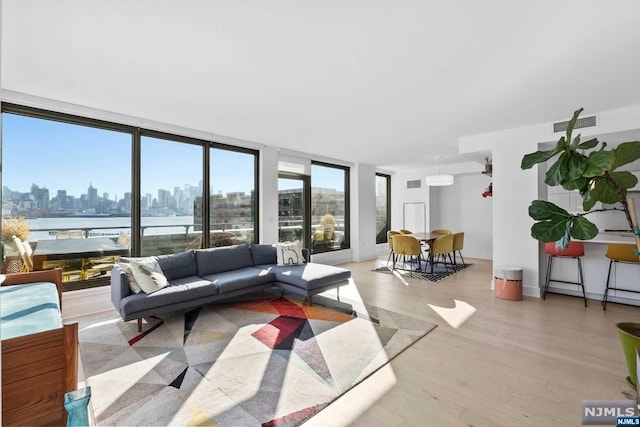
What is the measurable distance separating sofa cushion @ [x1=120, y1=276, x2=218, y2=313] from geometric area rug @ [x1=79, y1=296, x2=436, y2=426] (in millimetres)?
295

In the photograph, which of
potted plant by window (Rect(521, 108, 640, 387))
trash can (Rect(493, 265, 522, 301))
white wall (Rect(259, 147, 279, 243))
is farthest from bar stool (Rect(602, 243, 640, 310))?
white wall (Rect(259, 147, 279, 243))

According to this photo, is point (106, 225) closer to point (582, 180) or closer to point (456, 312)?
point (456, 312)

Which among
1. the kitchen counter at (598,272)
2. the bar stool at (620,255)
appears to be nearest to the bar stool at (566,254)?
the kitchen counter at (598,272)

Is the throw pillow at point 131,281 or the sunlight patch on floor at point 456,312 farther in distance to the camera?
the sunlight patch on floor at point 456,312

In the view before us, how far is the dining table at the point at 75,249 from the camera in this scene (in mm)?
3911

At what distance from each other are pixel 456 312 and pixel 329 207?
422 centimetres

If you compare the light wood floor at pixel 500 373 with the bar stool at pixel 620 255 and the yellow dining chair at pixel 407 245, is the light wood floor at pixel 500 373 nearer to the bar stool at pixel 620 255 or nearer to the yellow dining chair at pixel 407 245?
the bar stool at pixel 620 255

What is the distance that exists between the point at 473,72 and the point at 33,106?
4856 mm

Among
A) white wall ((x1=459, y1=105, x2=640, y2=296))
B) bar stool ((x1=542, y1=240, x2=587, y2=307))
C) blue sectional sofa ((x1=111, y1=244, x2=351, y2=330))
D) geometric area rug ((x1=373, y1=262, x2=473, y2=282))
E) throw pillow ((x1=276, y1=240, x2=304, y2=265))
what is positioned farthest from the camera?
geometric area rug ((x1=373, y1=262, x2=473, y2=282))

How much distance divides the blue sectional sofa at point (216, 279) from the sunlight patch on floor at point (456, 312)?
1.34 meters

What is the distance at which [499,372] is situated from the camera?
2.70 m

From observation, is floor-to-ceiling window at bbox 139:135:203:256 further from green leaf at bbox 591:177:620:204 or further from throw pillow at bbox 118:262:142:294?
green leaf at bbox 591:177:620:204

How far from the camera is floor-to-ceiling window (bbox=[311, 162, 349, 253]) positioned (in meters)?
7.38

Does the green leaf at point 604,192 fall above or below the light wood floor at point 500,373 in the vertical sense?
above
